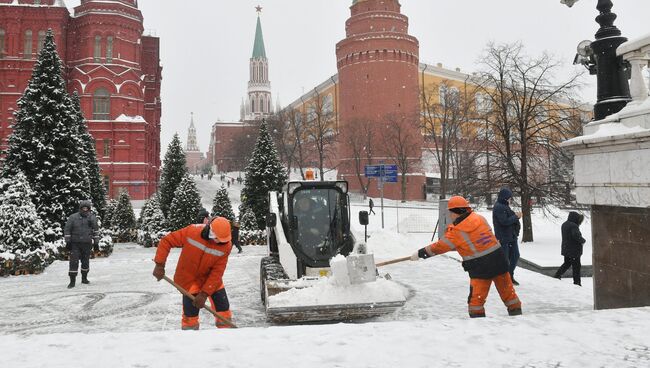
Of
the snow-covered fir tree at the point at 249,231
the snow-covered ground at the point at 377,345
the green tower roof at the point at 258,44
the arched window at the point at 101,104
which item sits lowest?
the snow-covered fir tree at the point at 249,231

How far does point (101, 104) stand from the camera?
40.0 metres

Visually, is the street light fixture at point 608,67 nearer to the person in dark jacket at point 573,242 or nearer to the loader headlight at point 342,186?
the person in dark jacket at point 573,242

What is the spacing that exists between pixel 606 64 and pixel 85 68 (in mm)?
42708

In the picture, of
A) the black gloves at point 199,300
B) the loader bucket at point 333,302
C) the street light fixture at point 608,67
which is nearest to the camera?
the black gloves at point 199,300

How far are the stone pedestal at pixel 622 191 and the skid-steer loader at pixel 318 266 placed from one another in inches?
107

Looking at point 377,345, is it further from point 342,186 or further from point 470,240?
point 342,186

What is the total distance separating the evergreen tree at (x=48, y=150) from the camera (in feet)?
50.2

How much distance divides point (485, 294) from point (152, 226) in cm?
1825

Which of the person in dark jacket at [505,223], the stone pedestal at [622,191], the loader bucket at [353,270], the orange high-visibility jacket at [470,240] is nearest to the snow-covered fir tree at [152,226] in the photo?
the person in dark jacket at [505,223]

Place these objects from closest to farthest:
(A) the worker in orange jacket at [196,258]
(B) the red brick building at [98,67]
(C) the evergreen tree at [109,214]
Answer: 1. (A) the worker in orange jacket at [196,258]
2. (C) the evergreen tree at [109,214]
3. (B) the red brick building at [98,67]

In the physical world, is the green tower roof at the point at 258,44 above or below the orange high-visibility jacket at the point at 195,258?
above

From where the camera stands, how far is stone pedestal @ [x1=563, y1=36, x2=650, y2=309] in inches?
203

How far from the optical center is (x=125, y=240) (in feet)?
75.1

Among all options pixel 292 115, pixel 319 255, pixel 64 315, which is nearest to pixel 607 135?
pixel 319 255
